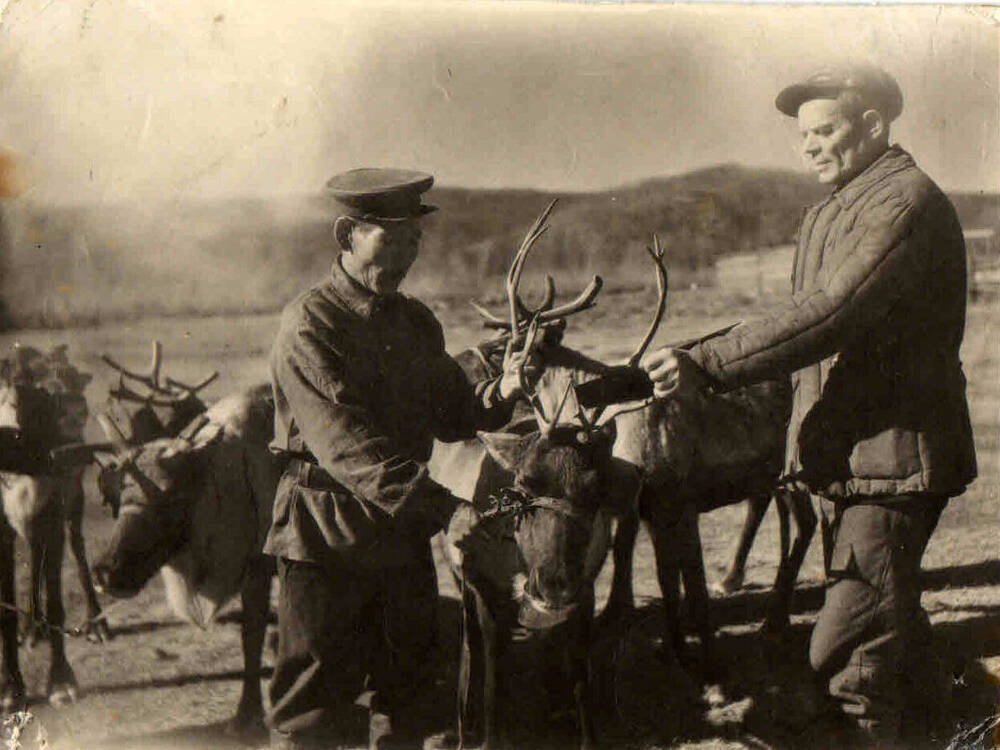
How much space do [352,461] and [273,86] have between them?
139cm

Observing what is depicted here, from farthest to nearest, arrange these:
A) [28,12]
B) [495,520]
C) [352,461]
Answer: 1. [28,12]
2. [495,520]
3. [352,461]

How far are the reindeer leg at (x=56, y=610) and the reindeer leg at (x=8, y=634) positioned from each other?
4.5 inches

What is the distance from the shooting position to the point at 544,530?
3.73m

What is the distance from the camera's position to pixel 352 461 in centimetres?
354

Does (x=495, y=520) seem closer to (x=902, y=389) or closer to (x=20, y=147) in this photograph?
(x=902, y=389)

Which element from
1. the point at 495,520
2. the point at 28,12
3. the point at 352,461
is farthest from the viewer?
the point at 28,12

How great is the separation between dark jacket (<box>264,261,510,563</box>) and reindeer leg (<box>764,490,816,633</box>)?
1.08m

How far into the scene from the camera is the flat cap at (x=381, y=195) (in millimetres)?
3781

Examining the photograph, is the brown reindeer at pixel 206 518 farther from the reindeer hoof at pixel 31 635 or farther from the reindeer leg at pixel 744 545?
the reindeer leg at pixel 744 545

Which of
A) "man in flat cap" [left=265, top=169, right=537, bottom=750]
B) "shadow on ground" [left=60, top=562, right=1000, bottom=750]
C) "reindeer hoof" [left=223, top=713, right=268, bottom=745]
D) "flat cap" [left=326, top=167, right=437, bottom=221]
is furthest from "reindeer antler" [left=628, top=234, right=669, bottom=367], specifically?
"reindeer hoof" [left=223, top=713, right=268, bottom=745]

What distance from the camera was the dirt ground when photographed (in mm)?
3973

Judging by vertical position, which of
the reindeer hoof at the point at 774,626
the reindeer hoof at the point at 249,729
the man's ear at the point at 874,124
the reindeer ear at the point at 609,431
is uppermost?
the man's ear at the point at 874,124

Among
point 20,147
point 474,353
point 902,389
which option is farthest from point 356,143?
point 902,389

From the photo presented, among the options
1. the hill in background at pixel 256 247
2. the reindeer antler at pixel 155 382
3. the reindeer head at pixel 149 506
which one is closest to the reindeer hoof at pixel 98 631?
the reindeer head at pixel 149 506
